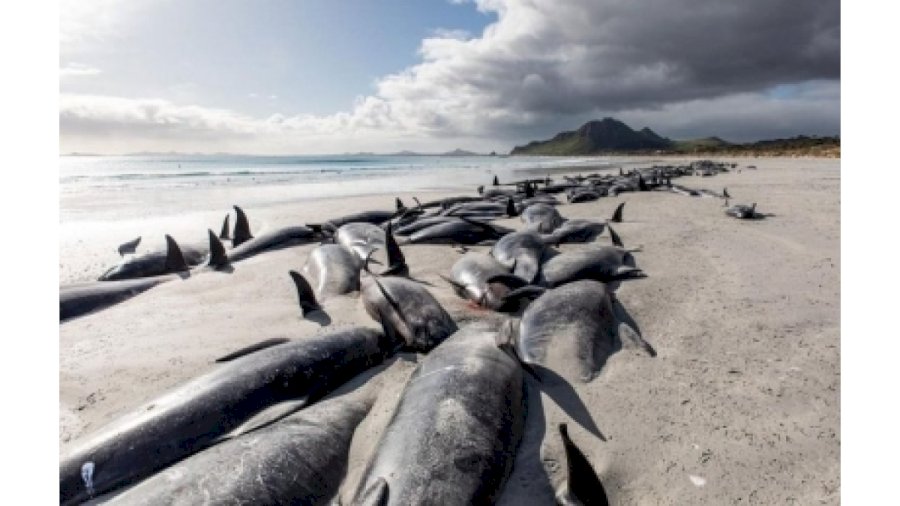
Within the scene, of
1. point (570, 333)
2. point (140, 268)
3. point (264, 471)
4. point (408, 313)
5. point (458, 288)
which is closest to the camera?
point (264, 471)

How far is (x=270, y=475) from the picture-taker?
246cm

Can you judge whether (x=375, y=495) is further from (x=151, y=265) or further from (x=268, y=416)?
(x=151, y=265)

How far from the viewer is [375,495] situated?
2.24m

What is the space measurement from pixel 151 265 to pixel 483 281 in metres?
5.23

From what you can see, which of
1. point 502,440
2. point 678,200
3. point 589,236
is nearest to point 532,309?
point 502,440

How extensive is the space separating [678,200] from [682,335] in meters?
10.2

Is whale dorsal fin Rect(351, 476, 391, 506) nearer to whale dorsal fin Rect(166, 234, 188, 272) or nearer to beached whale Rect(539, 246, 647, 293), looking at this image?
beached whale Rect(539, 246, 647, 293)

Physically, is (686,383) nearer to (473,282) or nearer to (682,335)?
(682,335)

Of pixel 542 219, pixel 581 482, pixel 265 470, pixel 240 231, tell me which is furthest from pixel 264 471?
pixel 240 231

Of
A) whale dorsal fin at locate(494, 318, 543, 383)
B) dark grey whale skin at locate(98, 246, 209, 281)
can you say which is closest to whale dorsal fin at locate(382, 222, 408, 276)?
whale dorsal fin at locate(494, 318, 543, 383)

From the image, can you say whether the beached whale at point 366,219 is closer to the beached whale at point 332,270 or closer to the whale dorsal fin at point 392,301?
the beached whale at point 332,270

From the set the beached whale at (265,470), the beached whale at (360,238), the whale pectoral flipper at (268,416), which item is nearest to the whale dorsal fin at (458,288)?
the beached whale at (360,238)

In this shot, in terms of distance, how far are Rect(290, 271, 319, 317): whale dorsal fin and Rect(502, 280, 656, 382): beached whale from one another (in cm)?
222

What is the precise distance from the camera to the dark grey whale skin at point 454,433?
2.30m
